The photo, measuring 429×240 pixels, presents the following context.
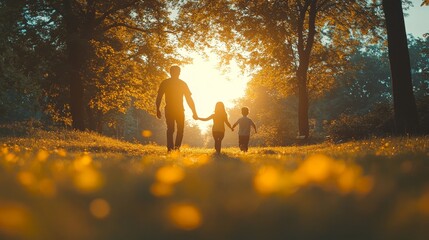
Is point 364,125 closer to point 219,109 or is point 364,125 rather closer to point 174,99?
point 219,109

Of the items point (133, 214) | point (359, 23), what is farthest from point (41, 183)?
point (359, 23)

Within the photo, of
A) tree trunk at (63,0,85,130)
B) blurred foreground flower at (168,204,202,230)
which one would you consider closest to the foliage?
tree trunk at (63,0,85,130)

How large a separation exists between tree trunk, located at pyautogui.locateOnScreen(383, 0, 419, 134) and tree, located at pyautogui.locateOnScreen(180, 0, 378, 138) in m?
7.56

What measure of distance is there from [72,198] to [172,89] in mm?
9958

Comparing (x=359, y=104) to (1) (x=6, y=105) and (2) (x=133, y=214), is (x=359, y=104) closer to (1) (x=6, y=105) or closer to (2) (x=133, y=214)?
(1) (x=6, y=105)

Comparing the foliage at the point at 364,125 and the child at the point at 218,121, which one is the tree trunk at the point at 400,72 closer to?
the foliage at the point at 364,125

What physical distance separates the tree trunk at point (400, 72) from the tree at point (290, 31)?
7.56 meters

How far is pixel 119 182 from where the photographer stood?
3.06 m

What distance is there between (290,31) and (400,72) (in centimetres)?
1521

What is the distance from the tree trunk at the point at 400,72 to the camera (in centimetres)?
1591

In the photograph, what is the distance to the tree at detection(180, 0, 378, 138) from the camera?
25344mm

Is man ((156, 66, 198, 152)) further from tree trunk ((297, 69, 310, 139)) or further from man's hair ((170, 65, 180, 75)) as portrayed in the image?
tree trunk ((297, 69, 310, 139))

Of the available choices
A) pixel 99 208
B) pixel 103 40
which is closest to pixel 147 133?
pixel 103 40

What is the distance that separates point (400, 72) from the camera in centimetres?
1603
